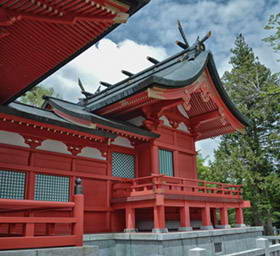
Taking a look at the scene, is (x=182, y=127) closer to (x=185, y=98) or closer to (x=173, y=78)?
(x=185, y=98)

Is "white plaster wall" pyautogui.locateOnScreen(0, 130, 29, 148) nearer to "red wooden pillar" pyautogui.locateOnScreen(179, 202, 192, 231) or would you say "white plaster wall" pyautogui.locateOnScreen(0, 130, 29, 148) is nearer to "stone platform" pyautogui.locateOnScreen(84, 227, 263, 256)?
"stone platform" pyautogui.locateOnScreen(84, 227, 263, 256)

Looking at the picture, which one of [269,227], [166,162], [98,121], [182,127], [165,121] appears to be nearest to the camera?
[98,121]

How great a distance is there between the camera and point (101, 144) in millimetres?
11688

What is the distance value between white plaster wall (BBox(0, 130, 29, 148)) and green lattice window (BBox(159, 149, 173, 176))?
5.63 metres

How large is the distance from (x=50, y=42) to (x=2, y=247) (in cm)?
392

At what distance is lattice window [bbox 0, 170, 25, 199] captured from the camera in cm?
897

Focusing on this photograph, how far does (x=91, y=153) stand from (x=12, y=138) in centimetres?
297

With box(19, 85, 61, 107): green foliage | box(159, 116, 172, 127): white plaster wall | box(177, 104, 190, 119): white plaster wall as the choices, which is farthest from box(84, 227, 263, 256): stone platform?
box(19, 85, 61, 107): green foliage

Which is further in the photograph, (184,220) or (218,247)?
(218,247)

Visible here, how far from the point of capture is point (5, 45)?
641cm

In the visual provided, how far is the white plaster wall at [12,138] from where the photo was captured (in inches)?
363

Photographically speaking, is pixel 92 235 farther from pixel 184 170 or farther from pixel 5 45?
pixel 5 45

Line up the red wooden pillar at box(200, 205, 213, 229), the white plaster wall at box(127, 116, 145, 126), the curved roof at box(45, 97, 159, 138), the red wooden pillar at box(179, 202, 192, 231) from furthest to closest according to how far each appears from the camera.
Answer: the white plaster wall at box(127, 116, 145, 126)
the red wooden pillar at box(200, 205, 213, 229)
the red wooden pillar at box(179, 202, 192, 231)
the curved roof at box(45, 97, 159, 138)

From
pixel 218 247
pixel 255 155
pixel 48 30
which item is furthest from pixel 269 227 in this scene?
pixel 48 30
